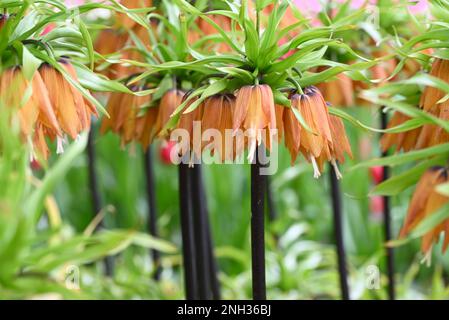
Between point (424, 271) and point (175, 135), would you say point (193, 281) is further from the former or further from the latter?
point (424, 271)

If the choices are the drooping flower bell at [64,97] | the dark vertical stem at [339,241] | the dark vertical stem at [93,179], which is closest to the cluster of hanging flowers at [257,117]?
the drooping flower bell at [64,97]

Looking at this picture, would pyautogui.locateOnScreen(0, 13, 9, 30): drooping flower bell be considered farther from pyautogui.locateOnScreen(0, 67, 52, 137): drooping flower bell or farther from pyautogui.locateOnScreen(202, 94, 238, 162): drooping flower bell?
pyautogui.locateOnScreen(202, 94, 238, 162): drooping flower bell

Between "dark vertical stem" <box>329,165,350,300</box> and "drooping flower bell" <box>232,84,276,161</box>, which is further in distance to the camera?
"dark vertical stem" <box>329,165,350,300</box>

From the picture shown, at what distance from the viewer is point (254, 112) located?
141 centimetres

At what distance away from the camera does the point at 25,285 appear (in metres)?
1.45

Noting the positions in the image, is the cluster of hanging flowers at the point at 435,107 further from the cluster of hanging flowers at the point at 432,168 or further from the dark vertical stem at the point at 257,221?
the dark vertical stem at the point at 257,221

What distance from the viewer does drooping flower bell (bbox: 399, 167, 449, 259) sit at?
1324 millimetres

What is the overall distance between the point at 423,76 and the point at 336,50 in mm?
796

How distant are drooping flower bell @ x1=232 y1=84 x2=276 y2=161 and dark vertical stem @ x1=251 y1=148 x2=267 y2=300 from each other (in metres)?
0.10

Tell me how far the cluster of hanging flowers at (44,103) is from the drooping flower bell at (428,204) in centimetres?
57

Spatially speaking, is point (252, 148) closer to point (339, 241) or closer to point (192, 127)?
point (192, 127)

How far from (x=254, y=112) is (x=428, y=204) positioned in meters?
0.31

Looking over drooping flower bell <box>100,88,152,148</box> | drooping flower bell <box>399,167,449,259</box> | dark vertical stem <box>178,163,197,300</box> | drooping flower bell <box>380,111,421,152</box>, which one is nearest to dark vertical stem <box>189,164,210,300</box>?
dark vertical stem <box>178,163,197,300</box>

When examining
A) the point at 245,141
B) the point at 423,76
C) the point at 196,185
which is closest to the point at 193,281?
the point at 196,185
